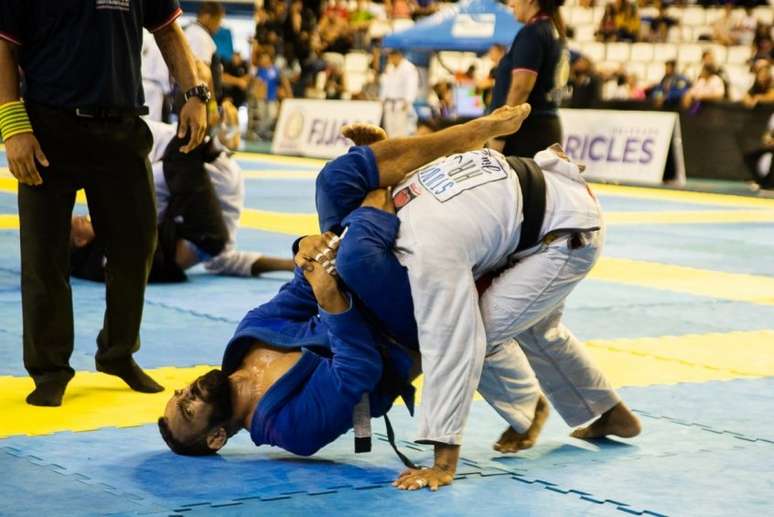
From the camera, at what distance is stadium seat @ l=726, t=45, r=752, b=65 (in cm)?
2295

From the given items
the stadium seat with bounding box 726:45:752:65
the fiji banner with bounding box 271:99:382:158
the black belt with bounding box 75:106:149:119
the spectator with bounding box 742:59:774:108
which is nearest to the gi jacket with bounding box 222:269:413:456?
the black belt with bounding box 75:106:149:119

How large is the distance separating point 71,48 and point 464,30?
1875 cm

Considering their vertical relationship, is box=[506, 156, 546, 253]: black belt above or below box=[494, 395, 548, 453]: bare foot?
above

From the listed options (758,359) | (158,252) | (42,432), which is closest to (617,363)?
(758,359)

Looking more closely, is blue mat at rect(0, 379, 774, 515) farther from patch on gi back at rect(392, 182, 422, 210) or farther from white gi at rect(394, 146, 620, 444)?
patch on gi back at rect(392, 182, 422, 210)

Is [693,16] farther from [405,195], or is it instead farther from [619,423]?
[405,195]

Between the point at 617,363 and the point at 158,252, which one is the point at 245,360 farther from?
the point at 158,252

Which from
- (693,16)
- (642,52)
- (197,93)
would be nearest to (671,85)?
(642,52)

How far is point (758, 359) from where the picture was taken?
621cm

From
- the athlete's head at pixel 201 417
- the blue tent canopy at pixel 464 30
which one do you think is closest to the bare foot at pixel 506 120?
the athlete's head at pixel 201 417

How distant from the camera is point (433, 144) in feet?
13.5

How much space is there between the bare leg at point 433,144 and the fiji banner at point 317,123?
1583 cm

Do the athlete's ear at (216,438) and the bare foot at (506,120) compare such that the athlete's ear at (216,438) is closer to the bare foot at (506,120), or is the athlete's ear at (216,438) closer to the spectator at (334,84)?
the bare foot at (506,120)

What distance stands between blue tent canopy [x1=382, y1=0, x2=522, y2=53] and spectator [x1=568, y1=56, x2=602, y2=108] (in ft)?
6.21
